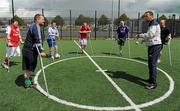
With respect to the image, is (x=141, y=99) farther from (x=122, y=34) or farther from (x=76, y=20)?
(x=76, y=20)

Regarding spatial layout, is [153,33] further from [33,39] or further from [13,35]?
[13,35]

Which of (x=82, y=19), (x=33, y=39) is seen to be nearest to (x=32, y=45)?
(x=33, y=39)

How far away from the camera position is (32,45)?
8414 millimetres

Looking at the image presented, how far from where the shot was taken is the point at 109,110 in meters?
6.93

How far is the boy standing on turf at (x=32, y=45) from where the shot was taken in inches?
323

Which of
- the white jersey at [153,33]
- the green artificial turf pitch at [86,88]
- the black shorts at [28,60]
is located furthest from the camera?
the white jersey at [153,33]

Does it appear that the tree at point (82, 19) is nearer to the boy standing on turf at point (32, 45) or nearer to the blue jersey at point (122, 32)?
the blue jersey at point (122, 32)

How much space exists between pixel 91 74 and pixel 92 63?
2593 mm

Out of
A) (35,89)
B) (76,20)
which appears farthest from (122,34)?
(76,20)

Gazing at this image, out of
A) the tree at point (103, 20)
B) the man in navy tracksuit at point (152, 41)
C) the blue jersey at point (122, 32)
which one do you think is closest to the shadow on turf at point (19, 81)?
the man in navy tracksuit at point (152, 41)

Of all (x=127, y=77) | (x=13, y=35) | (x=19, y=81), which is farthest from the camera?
(x=13, y=35)

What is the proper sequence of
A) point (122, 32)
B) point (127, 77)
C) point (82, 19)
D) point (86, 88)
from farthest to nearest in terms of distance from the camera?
point (82, 19), point (122, 32), point (127, 77), point (86, 88)

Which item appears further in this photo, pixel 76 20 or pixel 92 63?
pixel 76 20

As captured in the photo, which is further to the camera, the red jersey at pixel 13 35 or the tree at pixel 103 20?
the tree at pixel 103 20
